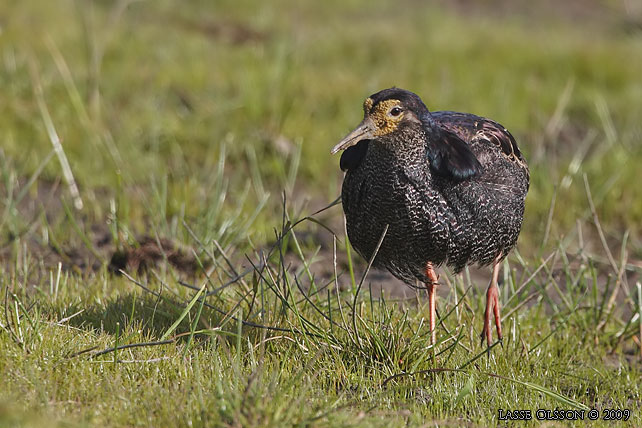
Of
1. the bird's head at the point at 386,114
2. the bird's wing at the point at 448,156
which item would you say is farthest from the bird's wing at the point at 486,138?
the bird's head at the point at 386,114

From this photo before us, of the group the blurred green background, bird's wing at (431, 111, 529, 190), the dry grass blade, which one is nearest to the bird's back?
bird's wing at (431, 111, 529, 190)

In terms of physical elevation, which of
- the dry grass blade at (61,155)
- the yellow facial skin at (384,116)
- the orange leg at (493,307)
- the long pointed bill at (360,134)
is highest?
the yellow facial skin at (384,116)

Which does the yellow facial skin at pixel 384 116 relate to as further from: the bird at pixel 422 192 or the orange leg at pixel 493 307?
the orange leg at pixel 493 307

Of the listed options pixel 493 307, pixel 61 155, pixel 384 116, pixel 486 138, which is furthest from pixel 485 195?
pixel 61 155

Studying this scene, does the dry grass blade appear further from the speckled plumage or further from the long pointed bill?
the long pointed bill

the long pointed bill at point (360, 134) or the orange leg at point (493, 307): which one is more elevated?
the long pointed bill at point (360, 134)

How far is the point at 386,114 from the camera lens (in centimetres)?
336

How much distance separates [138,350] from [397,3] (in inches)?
348

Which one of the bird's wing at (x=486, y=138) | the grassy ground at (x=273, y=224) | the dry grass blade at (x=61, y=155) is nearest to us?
the grassy ground at (x=273, y=224)

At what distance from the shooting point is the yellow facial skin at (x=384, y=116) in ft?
11.0

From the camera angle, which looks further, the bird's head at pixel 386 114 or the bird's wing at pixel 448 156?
the bird's wing at pixel 448 156

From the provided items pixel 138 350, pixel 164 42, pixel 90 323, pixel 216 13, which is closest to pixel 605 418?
pixel 138 350

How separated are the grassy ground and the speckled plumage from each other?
0.27m

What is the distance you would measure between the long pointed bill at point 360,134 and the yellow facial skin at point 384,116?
2 centimetres
